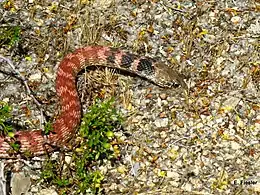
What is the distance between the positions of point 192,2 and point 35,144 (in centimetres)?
338

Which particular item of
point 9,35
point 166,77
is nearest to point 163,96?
point 166,77

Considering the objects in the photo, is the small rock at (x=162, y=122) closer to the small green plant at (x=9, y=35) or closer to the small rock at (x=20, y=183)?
the small rock at (x=20, y=183)

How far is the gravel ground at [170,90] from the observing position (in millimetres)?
7234

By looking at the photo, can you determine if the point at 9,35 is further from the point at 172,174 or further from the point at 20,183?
the point at 172,174

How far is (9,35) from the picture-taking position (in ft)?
26.4

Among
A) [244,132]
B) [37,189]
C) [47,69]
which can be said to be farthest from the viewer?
[47,69]

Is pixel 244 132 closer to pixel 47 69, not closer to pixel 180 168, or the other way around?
pixel 180 168

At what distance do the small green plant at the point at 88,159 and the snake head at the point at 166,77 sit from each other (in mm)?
1023

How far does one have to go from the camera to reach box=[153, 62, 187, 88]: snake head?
7.93 metres

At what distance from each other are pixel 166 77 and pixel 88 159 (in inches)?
60.2

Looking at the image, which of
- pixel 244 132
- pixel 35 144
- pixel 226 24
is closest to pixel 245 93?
pixel 244 132

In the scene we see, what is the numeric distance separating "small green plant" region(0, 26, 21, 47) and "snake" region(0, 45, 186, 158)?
2.17 feet

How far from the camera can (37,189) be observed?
6984mm

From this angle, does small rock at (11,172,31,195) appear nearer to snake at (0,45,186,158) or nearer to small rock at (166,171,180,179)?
snake at (0,45,186,158)
